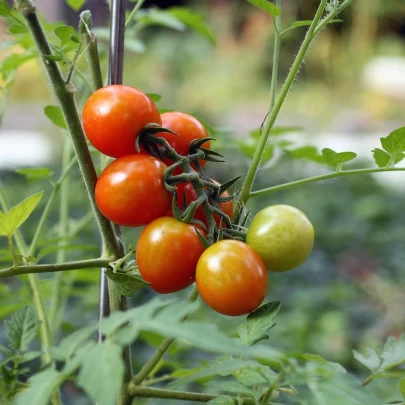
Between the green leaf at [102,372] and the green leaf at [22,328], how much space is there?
Result: 0.21 metres

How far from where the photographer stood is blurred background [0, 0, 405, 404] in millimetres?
1971

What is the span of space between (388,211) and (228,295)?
262 centimetres

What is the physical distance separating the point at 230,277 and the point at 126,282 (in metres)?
0.08

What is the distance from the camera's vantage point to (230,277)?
1.62 feet

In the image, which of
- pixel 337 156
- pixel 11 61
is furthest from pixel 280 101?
pixel 11 61

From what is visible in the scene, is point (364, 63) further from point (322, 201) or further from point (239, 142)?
point (239, 142)

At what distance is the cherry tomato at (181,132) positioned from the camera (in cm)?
57

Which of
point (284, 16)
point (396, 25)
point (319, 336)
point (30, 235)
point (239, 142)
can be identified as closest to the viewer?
point (239, 142)

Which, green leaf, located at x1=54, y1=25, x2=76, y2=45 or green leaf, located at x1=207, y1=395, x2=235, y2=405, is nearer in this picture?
green leaf, located at x1=207, y1=395, x2=235, y2=405

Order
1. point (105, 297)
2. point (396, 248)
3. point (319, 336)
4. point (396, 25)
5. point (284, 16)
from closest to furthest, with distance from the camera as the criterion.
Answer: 1. point (105, 297)
2. point (319, 336)
3. point (396, 248)
4. point (284, 16)
5. point (396, 25)

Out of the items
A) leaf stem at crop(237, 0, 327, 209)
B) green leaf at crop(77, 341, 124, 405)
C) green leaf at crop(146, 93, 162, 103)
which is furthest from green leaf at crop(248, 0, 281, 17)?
green leaf at crop(77, 341, 124, 405)

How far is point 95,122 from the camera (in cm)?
54

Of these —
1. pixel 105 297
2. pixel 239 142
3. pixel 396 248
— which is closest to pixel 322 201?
pixel 396 248

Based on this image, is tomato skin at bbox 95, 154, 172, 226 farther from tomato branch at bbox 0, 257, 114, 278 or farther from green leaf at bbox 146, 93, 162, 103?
green leaf at bbox 146, 93, 162, 103
